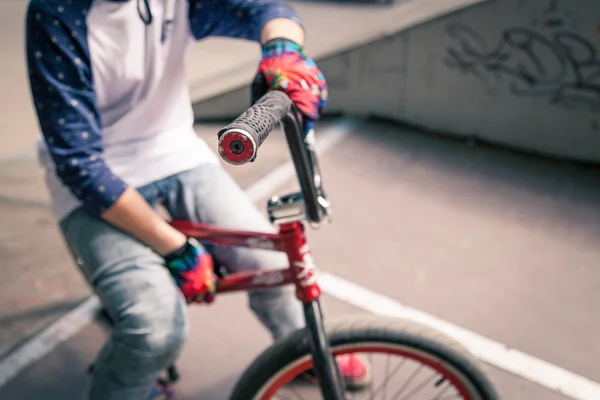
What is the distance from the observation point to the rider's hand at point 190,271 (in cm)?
137

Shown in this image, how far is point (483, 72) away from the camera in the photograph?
3.48 m

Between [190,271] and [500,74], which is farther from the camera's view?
[500,74]

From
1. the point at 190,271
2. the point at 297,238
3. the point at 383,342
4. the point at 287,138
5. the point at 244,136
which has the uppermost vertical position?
the point at 244,136

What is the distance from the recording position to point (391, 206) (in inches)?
117

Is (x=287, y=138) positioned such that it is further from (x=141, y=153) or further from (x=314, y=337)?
(x=141, y=153)

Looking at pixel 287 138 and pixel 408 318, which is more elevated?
pixel 287 138

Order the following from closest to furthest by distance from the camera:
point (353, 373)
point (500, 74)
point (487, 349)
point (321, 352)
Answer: point (321, 352) → point (353, 373) → point (487, 349) → point (500, 74)

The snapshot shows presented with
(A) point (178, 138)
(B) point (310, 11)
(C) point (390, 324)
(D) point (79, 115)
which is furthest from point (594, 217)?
(B) point (310, 11)

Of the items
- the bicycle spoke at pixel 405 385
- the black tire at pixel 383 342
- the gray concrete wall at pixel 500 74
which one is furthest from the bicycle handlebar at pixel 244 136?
the gray concrete wall at pixel 500 74

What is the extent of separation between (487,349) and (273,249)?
1.14m

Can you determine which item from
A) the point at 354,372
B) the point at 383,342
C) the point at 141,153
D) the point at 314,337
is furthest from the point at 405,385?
the point at 141,153

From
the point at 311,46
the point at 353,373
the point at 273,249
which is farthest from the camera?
the point at 311,46

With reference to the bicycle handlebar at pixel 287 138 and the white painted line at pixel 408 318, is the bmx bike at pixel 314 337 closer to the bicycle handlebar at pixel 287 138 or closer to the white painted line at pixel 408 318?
the bicycle handlebar at pixel 287 138

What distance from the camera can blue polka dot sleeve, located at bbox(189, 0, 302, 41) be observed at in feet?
4.74
